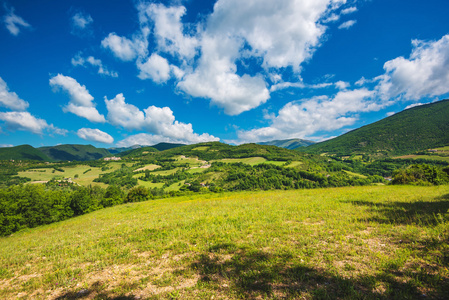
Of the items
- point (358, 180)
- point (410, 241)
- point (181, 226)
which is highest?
point (410, 241)

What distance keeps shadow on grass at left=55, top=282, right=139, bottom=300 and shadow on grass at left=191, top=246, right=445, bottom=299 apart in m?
2.56

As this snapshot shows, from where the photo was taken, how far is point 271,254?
22.0 feet

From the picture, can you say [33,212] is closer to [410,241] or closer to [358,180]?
[410,241]

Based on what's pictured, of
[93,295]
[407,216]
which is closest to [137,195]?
[93,295]

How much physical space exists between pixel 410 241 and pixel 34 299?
14507 mm

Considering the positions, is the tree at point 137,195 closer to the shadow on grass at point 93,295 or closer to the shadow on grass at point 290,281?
the shadow on grass at point 93,295

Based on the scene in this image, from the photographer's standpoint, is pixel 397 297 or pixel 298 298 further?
pixel 298 298

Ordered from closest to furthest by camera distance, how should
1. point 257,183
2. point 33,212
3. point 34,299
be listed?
1. point 34,299
2. point 33,212
3. point 257,183

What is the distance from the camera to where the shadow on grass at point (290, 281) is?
4.14 meters

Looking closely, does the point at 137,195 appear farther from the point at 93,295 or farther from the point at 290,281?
the point at 290,281

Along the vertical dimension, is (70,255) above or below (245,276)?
below

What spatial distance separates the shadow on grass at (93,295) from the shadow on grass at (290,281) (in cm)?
256

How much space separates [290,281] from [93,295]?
255 inches

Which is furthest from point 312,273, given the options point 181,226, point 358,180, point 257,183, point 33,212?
point 358,180
